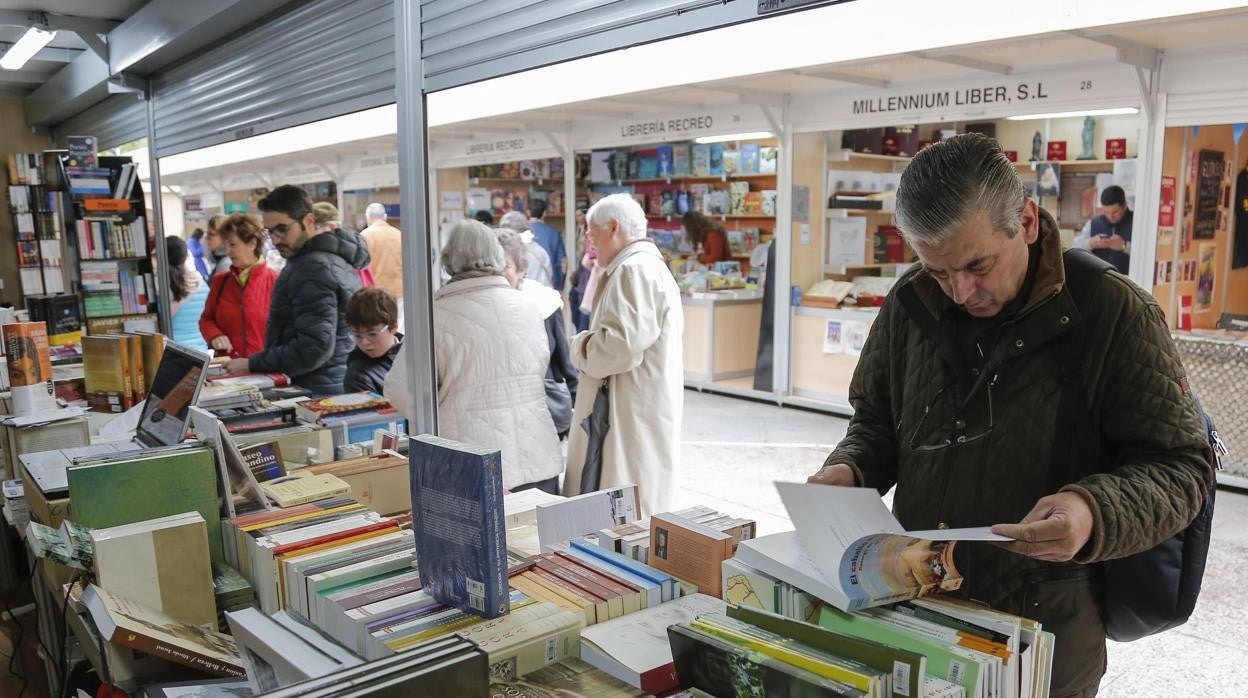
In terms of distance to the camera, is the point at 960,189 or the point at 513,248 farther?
the point at 513,248

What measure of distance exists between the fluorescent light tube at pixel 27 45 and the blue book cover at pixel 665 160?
5761 millimetres

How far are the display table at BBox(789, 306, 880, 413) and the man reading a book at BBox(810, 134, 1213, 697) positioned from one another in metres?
5.81

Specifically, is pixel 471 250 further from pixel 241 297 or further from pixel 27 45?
pixel 27 45

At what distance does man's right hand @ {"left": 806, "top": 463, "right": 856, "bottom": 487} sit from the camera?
5.82 ft

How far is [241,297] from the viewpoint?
16.5ft

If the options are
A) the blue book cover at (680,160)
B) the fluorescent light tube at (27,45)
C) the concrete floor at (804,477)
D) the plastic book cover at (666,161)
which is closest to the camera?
the concrete floor at (804,477)

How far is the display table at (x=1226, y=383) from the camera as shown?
17.5 feet

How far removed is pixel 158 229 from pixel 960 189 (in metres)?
7.22

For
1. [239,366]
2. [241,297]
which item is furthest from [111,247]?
[239,366]

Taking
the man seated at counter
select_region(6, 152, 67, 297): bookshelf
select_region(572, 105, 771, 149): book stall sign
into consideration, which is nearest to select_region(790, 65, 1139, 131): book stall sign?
select_region(572, 105, 771, 149): book stall sign

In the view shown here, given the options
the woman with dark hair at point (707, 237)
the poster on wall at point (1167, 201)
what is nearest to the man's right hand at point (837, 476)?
the poster on wall at point (1167, 201)

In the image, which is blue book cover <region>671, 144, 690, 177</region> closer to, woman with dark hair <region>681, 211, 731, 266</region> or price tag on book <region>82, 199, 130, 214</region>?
woman with dark hair <region>681, 211, 731, 266</region>

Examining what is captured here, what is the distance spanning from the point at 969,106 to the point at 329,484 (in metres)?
5.38

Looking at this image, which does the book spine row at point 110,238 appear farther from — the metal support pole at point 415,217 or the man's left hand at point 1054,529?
the man's left hand at point 1054,529
